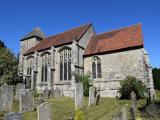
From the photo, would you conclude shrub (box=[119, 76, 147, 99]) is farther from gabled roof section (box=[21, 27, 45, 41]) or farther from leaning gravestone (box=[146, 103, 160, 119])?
gabled roof section (box=[21, 27, 45, 41])

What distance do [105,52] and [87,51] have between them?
131 inches

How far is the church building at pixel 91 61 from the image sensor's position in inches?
1030

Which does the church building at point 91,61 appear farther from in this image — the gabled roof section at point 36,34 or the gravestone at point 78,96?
the gravestone at point 78,96

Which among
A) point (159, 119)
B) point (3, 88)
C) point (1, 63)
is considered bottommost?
point (159, 119)

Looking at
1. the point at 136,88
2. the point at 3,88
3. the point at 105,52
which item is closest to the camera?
the point at 3,88

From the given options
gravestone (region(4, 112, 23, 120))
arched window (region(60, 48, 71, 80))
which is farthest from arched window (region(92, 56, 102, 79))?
gravestone (region(4, 112, 23, 120))

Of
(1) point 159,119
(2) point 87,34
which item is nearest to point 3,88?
(1) point 159,119

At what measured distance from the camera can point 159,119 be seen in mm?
11594

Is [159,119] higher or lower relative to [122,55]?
lower

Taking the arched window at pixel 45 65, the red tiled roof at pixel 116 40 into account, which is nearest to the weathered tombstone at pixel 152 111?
the red tiled roof at pixel 116 40

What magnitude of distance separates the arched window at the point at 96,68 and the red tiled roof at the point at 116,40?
113 centimetres

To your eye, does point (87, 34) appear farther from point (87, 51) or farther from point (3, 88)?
point (3, 88)

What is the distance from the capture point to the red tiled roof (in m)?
27.1

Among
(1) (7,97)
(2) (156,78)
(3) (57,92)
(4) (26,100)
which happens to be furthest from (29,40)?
(2) (156,78)
